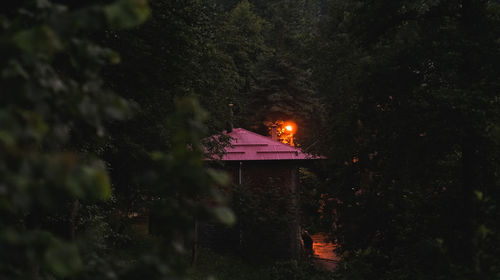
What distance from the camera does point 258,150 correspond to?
2142 cm

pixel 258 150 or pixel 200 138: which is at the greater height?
pixel 258 150

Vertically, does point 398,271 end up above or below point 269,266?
above

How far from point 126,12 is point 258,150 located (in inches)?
771

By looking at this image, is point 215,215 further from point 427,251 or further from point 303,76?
point 303,76

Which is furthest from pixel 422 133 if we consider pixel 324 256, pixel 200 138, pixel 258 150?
pixel 324 256

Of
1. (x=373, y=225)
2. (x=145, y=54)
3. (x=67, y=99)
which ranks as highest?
(x=145, y=54)

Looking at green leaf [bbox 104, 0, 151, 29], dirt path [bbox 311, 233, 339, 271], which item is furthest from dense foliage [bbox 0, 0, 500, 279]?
dirt path [bbox 311, 233, 339, 271]

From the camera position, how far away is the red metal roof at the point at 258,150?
21.0 m

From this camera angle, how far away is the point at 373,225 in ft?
35.6

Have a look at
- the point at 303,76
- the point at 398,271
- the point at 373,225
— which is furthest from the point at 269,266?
the point at 303,76

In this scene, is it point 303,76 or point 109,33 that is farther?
point 303,76

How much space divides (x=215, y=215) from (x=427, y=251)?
24.1 ft

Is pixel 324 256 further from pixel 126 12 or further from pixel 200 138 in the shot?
pixel 126 12

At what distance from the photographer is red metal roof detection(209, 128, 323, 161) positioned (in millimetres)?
20953
